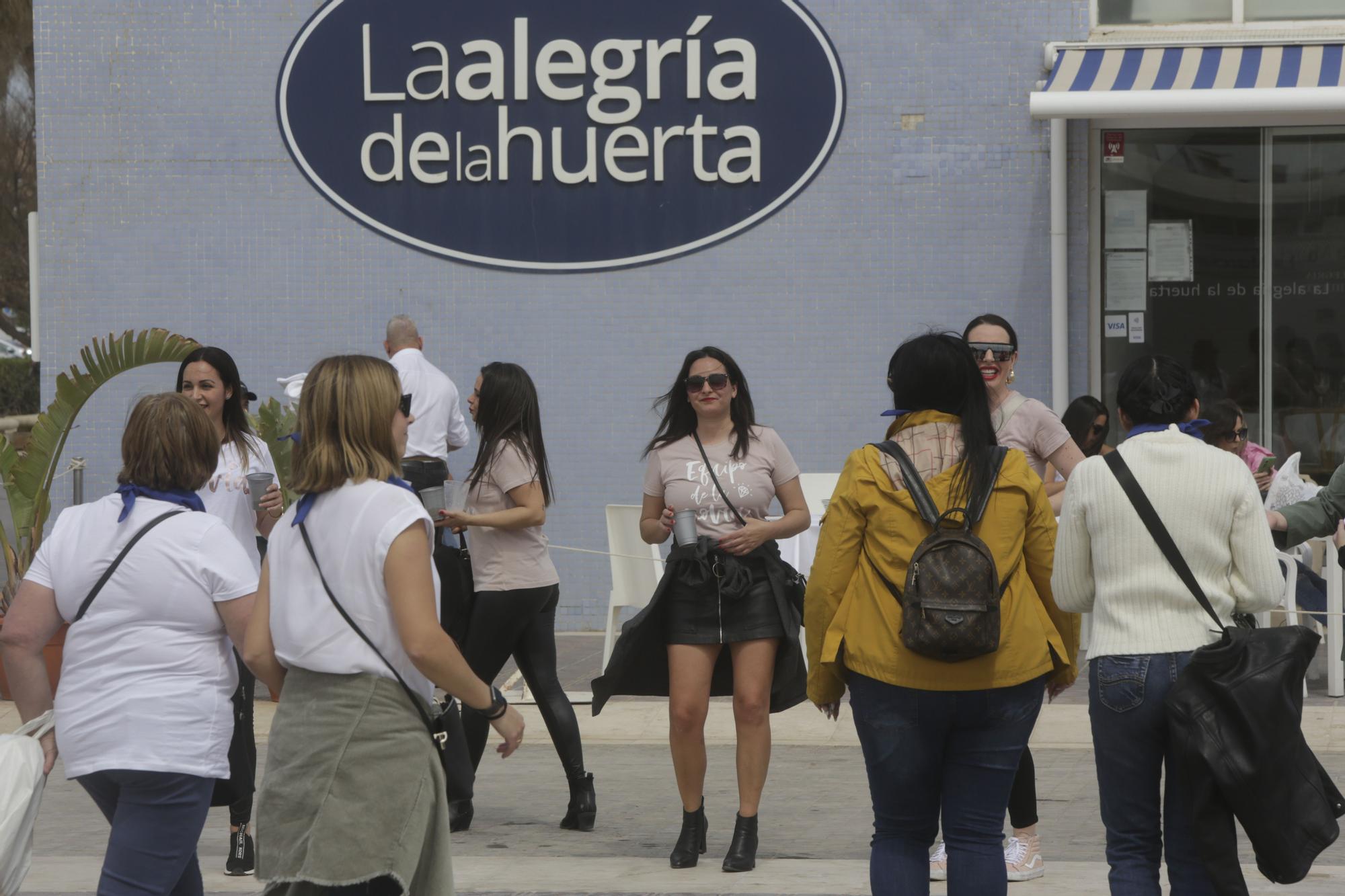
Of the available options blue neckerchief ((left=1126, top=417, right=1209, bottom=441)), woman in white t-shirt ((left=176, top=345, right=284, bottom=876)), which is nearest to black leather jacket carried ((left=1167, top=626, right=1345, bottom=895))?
blue neckerchief ((left=1126, top=417, right=1209, bottom=441))

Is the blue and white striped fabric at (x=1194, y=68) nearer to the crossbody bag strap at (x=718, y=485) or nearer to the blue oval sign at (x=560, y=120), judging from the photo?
the blue oval sign at (x=560, y=120)

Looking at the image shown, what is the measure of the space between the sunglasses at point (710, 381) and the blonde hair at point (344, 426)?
2219 millimetres

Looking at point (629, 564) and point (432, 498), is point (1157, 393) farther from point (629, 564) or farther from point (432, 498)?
point (629, 564)

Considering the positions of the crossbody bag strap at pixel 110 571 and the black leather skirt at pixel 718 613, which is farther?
the black leather skirt at pixel 718 613

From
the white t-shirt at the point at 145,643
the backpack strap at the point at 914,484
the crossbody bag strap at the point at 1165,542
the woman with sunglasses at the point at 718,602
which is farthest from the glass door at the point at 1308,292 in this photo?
the white t-shirt at the point at 145,643

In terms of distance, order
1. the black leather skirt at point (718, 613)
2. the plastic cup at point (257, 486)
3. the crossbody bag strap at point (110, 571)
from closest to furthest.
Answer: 1. the crossbody bag strap at point (110, 571)
2. the plastic cup at point (257, 486)
3. the black leather skirt at point (718, 613)

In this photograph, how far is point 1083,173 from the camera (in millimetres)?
10352

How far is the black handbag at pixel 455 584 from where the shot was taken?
21.1 feet

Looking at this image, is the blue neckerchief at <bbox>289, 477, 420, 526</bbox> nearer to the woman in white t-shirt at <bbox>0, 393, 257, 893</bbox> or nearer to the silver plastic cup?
the woman in white t-shirt at <bbox>0, 393, 257, 893</bbox>

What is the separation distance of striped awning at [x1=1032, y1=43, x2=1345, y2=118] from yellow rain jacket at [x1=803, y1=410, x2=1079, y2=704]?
563cm

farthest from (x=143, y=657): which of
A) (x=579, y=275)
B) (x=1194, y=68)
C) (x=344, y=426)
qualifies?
(x=1194, y=68)

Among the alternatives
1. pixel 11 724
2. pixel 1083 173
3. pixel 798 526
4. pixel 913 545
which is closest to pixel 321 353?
pixel 11 724

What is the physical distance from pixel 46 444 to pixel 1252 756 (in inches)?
263

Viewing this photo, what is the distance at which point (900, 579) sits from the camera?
13.1 feet
